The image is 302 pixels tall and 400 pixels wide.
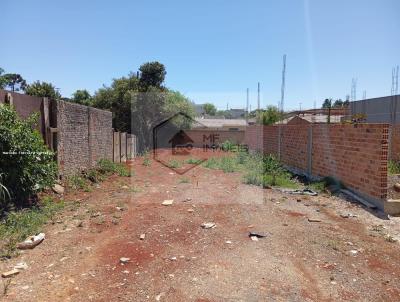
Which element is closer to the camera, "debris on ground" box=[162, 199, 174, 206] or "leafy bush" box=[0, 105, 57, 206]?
"leafy bush" box=[0, 105, 57, 206]

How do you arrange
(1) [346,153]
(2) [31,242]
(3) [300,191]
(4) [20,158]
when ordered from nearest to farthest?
(2) [31,242], (4) [20,158], (1) [346,153], (3) [300,191]

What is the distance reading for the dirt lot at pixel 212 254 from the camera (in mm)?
3137

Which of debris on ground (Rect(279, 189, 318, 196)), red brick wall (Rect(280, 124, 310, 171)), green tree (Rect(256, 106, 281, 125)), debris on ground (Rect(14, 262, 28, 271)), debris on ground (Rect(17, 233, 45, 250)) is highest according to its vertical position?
green tree (Rect(256, 106, 281, 125))

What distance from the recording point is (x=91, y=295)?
3.04 meters

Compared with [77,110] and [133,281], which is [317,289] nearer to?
[133,281]

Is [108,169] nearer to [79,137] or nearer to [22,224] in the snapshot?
[79,137]

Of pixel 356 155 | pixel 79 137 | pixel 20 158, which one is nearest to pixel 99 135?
pixel 79 137

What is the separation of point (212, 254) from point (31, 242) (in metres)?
2.30

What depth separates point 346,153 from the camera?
24.8ft

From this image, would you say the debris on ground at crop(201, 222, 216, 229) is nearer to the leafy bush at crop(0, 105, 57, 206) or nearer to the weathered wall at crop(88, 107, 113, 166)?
the leafy bush at crop(0, 105, 57, 206)

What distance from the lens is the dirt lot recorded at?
314 centimetres

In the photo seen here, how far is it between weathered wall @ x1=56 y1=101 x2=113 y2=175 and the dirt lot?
72.6 inches

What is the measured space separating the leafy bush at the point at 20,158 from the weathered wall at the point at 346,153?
617cm

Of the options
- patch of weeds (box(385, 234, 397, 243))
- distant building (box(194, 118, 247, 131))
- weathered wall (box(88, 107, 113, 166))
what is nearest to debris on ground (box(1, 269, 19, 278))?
patch of weeds (box(385, 234, 397, 243))
